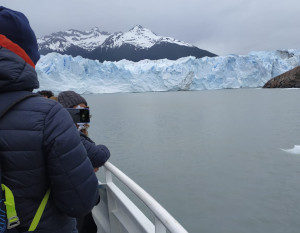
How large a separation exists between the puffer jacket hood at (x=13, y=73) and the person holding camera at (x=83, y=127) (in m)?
0.69

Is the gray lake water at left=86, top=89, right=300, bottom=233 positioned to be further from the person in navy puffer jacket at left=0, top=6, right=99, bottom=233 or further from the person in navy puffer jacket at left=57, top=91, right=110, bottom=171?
the person in navy puffer jacket at left=0, top=6, right=99, bottom=233

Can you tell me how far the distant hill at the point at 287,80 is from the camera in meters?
48.1

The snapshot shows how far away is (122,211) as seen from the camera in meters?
1.74

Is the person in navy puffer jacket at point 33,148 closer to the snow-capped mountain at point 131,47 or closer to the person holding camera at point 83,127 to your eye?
the person holding camera at point 83,127

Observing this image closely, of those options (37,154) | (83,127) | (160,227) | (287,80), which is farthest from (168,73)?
(37,154)

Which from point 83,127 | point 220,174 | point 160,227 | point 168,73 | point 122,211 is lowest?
point 220,174

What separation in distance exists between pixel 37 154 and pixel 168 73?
4717cm

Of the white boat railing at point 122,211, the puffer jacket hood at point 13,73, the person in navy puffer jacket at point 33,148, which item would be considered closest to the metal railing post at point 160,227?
the white boat railing at point 122,211

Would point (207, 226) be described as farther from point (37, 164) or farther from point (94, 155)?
point (37, 164)

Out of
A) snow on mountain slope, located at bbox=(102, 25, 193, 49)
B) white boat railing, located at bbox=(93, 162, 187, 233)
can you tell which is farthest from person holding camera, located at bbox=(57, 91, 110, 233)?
snow on mountain slope, located at bbox=(102, 25, 193, 49)

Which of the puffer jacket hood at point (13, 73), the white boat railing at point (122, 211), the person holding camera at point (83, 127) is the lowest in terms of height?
the white boat railing at point (122, 211)

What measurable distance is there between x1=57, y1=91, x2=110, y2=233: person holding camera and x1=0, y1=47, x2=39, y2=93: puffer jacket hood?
2.27 feet

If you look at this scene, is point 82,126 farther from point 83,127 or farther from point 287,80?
point 287,80

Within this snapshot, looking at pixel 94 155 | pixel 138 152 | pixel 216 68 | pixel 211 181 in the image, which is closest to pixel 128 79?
pixel 216 68
